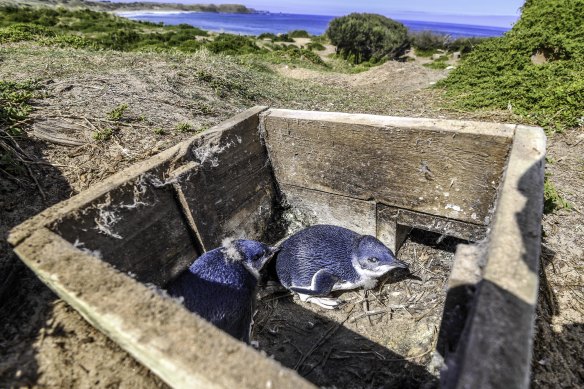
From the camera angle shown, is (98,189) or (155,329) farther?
(98,189)

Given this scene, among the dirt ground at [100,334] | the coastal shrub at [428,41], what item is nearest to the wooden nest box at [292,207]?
the dirt ground at [100,334]

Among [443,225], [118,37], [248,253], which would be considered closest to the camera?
[248,253]

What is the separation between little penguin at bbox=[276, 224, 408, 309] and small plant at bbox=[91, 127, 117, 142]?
2148 mm

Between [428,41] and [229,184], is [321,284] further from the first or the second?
[428,41]

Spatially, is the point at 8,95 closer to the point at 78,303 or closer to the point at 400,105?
the point at 78,303

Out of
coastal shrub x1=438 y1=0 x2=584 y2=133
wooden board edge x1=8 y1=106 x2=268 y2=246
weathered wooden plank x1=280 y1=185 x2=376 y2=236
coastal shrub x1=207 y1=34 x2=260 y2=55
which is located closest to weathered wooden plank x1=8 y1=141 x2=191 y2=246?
wooden board edge x1=8 y1=106 x2=268 y2=246

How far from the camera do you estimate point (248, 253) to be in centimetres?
267

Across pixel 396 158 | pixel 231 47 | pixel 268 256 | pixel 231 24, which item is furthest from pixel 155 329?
pixel 231 24

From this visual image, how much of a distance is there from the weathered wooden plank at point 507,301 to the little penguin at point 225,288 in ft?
4.47

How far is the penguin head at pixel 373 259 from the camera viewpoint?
2875 mm

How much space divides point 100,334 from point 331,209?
2576 millimetres

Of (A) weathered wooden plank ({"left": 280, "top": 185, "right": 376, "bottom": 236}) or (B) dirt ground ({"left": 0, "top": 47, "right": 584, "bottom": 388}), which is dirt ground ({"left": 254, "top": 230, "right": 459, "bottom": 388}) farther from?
(A) weathered wooden plank ({"left": 280, "top": 185, "right": 376, "bottom": 236})

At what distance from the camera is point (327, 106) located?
7.02 meters

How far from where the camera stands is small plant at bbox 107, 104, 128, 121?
3.83 metres
